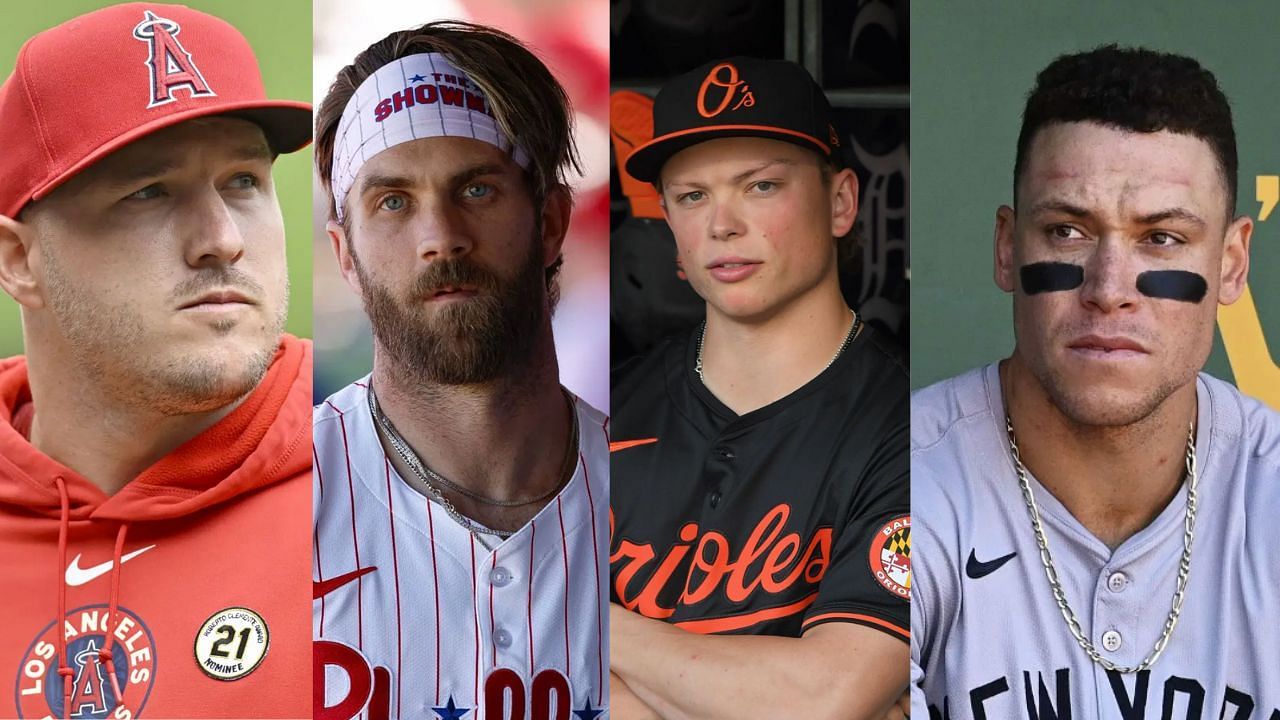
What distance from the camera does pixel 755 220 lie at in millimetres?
4188

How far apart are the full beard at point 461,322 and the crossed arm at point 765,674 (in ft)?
3.09

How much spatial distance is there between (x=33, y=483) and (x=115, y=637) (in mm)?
502

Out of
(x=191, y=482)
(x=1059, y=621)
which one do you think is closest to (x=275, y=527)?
(x=191, y=482)

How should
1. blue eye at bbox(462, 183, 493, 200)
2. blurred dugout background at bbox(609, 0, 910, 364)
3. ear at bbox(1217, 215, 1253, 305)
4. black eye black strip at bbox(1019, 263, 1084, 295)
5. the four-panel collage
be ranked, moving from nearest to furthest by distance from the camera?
the four-panel collage < blue eye at bbox(462, 183, 493, 200) < blurred dugout background at bbox(609, 0, 910, 364) < black eye black strip at bbox(1019, 263, 1084, 295) < ear at bbox(1217, 215, 1253, 305)

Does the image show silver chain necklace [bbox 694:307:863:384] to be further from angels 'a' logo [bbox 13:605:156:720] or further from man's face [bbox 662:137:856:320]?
angels 'a' logo [bbox 13:605:156:720]

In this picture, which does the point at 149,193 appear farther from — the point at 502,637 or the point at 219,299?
the point at 502,637

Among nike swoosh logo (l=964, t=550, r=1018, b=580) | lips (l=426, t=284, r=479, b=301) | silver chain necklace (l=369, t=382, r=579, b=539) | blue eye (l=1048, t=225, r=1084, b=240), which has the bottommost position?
nike swoosh logo (l=964, t=550, r=1018, b=580)

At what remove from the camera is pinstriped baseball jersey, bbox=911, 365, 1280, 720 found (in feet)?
14.0

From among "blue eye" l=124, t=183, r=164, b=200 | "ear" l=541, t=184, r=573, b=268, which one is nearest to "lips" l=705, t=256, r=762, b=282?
"ear" l=541, t=184, r=573, b=268

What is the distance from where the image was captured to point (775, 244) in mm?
4188

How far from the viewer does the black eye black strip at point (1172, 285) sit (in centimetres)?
429

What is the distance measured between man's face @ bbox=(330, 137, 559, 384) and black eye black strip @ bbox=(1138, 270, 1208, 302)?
187 cm

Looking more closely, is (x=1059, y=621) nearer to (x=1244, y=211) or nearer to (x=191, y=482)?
(x=1244, y=211)

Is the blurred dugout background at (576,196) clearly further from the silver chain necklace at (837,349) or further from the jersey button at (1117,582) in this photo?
the jersey button at (1117,582)
